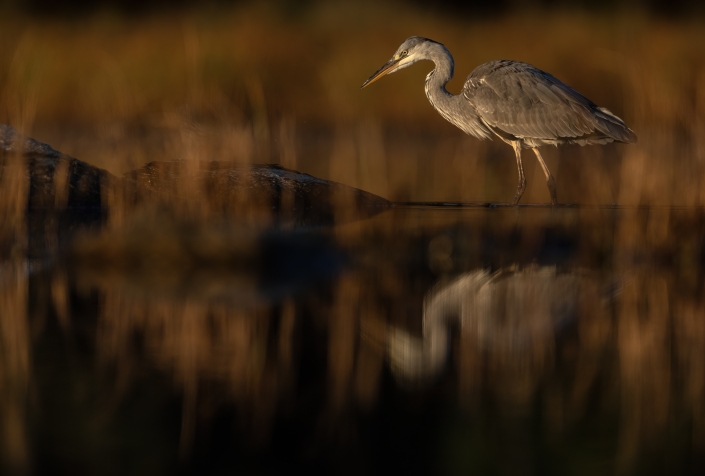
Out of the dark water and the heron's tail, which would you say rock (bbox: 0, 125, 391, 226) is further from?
the heron's tail

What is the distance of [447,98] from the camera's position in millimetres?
10148

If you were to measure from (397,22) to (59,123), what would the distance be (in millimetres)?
4989

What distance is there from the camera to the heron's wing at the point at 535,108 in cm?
913

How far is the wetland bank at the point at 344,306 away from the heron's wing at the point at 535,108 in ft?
1.72

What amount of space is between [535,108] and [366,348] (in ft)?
17.5

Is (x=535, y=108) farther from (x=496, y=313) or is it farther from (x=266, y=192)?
(x=496, y=313)

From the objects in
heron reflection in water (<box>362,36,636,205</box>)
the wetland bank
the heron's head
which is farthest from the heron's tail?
the heron's head

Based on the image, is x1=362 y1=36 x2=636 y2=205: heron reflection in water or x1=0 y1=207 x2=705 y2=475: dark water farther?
x1=362 y1=36 x2=636 y2=205: heron reflection in water

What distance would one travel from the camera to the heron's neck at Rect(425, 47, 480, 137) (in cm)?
998

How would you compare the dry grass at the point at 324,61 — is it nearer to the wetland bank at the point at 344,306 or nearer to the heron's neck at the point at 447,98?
the wetland bank at the point at 344,306

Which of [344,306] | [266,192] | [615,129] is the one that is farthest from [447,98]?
[344,306]

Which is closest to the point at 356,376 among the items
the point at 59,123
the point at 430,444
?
the point at 430,444

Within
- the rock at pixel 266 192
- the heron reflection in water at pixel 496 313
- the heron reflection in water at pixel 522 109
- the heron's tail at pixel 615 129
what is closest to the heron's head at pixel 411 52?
the heron reflection in water at pixel 522 109

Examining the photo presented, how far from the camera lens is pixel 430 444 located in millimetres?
3281
